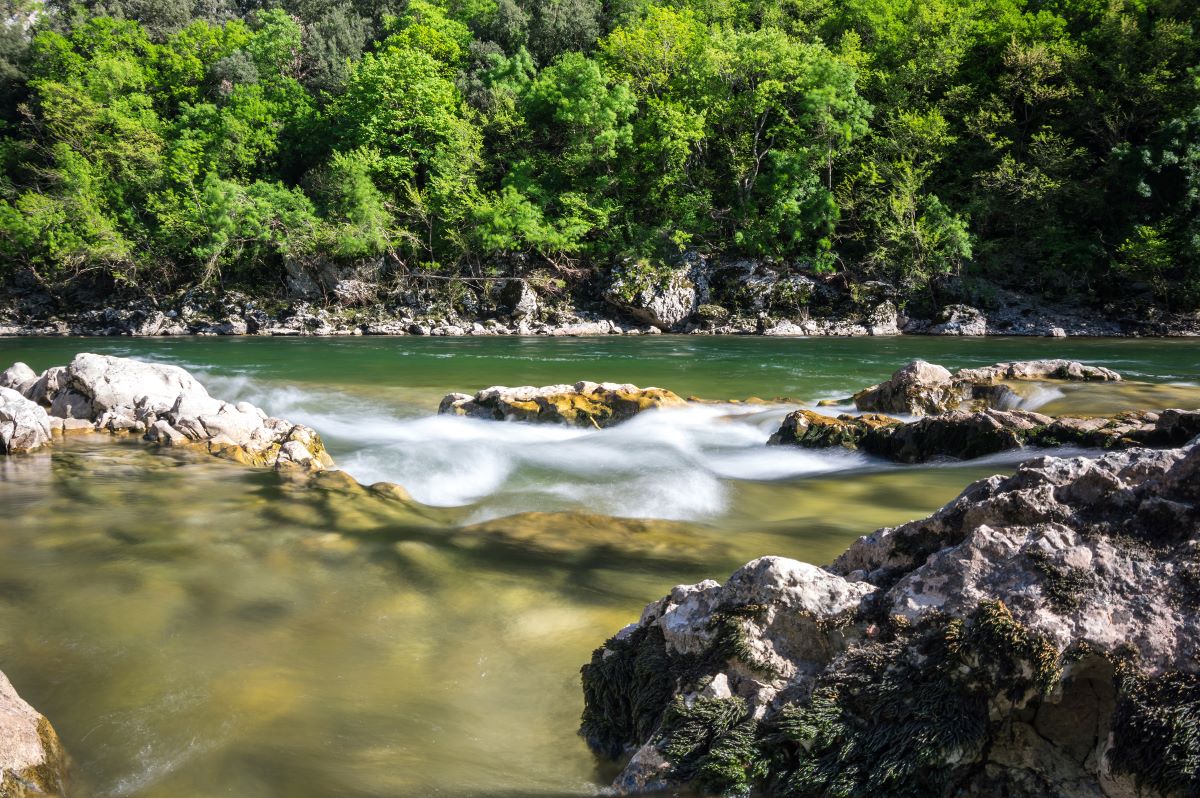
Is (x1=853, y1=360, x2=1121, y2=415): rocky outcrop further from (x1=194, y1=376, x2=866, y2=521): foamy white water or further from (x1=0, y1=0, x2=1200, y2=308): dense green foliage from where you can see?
(x1=0, y1=0, x2=1200, y2=308): dense green foliage

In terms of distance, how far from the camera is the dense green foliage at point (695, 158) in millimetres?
28375

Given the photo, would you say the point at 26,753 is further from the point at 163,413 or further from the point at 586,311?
the point at 586,311

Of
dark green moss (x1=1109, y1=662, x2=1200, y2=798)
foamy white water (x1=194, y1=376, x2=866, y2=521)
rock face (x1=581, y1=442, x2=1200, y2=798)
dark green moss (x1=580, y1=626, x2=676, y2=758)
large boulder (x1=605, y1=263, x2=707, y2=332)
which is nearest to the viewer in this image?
dark green moss (x1=1109, y1=662, x2=1200, y2=798)

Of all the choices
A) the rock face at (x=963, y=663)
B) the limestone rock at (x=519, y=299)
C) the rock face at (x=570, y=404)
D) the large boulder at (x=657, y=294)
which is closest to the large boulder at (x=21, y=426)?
the rock face at (x=570, y=404)

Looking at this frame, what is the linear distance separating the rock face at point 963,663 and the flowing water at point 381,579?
49 cm

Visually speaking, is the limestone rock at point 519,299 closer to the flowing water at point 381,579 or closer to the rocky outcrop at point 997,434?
the flowing water at point 381,579

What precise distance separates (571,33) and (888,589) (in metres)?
46.6

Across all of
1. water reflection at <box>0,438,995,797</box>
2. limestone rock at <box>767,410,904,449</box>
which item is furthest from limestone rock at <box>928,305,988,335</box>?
water reflection at <box>0,438,995,797</box>

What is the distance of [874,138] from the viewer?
30797mm

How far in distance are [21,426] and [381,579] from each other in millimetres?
6826

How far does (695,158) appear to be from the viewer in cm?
3441

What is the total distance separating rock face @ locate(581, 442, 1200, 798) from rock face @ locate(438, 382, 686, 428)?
25.0 ft

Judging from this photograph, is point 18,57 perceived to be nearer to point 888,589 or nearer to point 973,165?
point 973,165

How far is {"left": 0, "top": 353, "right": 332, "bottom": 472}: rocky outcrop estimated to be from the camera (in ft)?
25.5
